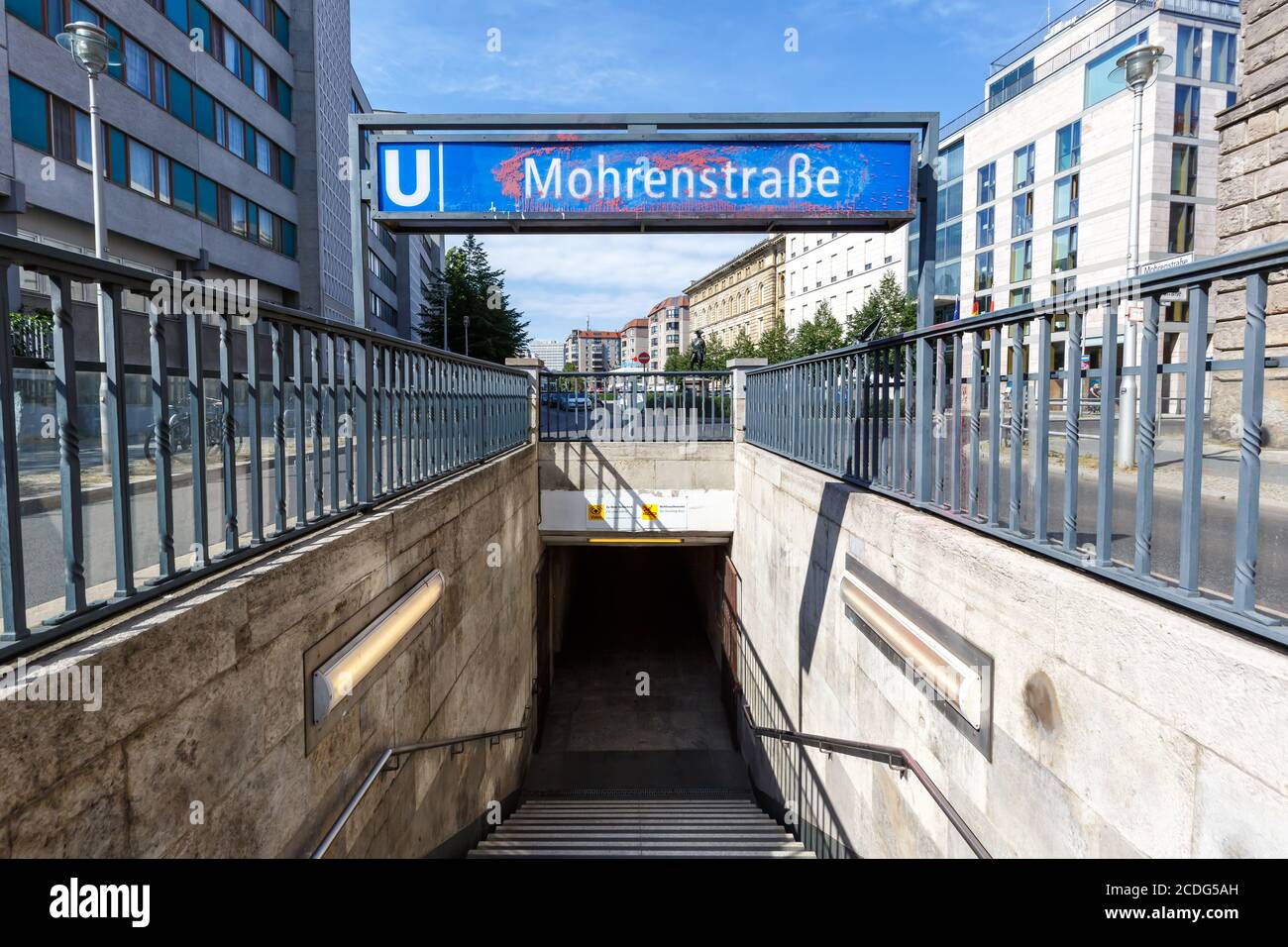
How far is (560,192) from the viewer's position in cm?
550

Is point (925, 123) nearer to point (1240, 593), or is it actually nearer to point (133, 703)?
point (1240, 593)

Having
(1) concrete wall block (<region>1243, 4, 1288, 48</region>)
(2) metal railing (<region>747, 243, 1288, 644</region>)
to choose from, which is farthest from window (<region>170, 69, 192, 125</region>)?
(1) concrete wall block (<region>1243, 4, 1288, 48</region>)

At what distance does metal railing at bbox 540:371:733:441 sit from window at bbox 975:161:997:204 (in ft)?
114

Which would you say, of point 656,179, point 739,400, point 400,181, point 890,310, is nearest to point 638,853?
point 656,179

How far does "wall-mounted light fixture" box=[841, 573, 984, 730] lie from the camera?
330 centimetres

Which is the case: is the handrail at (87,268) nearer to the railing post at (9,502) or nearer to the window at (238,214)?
the railing post at (9,502)

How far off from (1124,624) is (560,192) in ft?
15.8

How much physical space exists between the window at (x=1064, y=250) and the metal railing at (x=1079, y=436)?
31734 millimetres

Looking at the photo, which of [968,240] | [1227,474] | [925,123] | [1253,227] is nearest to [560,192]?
[925,123]

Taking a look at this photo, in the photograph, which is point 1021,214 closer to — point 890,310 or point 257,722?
point 890,310

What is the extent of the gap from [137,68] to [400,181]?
83.0 feet

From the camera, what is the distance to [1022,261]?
118 feet

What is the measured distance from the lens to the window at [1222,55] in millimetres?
29625

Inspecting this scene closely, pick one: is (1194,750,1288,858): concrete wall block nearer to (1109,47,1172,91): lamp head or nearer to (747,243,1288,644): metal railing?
(747,243,1288,644): metal railing
